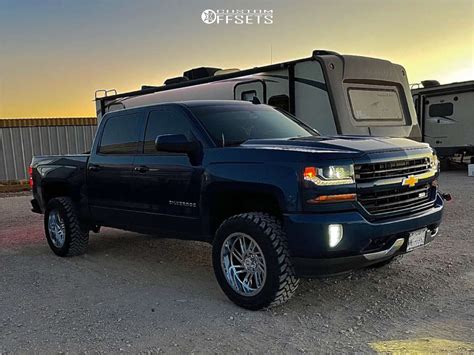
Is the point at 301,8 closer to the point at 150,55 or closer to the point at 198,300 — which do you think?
the point at 150,55

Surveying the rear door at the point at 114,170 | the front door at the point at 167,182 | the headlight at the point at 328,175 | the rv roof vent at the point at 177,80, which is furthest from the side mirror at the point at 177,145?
the rv roof vent at the point at 177,80

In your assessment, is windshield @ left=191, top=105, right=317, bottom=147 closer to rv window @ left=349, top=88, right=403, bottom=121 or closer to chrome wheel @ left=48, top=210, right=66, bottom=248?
chrome wheel @ left=48, top=210, right=66, bottom=248

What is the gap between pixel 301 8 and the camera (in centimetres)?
1251

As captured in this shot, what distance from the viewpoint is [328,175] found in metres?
3.89

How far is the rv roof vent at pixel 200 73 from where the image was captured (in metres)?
12.4

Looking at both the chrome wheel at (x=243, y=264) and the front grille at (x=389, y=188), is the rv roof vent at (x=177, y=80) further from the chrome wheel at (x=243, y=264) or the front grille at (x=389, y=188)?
the front grille at (x=389, y=188)

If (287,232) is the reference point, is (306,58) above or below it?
above

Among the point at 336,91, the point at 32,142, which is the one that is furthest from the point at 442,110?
the point at 32,142

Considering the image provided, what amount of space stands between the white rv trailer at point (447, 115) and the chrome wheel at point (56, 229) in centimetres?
1447

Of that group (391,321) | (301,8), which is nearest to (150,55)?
(301,8)

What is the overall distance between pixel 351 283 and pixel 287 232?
4.40 feet

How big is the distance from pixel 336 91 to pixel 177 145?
5.11 m

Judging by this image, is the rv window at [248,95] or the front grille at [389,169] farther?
the rv window at [248,95]

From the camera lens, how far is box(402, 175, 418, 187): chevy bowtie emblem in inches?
169
